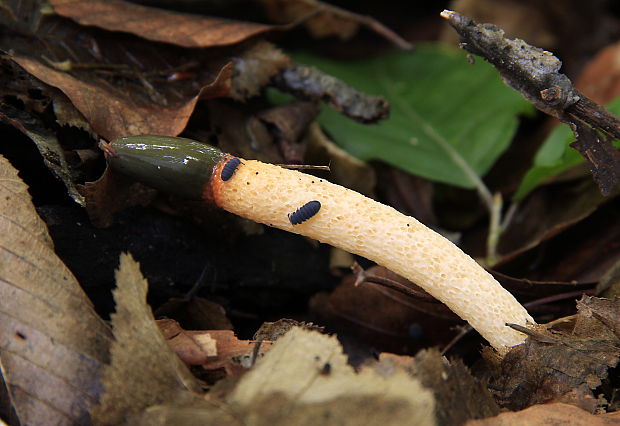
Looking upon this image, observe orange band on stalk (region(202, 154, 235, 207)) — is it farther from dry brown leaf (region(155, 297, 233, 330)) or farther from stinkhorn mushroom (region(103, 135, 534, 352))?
dry brown leaf (region(155, 297, 233, 330))

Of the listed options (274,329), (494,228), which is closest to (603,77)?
(494,228)

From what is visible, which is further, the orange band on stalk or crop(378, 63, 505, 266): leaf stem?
crop(378, 63, 505, 266): leaf stem

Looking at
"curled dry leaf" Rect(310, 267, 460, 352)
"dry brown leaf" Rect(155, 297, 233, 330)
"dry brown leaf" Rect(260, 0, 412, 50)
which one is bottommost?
"dry brown leaf" Rect(155, 297, 233, 330)

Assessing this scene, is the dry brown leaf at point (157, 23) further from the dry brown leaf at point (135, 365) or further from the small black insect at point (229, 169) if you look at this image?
the dry brown leaf at point (135, 365)

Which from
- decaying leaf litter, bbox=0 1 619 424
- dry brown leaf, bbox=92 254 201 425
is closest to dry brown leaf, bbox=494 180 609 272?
decaying leaf litter, bbox=0 1 619 424

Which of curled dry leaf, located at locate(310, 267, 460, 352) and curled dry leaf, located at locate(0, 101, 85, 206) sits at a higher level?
curled dry leaf, located at locate(0, 101, 85, 206)

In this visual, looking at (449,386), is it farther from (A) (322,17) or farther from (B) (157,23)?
(A) (322,17)
